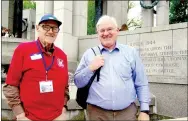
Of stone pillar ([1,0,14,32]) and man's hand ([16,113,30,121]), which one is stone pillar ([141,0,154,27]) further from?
man's hand ([16,113,30,121])

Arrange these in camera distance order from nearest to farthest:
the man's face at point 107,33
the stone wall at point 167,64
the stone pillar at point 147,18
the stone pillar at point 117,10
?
the man's face at point 107,33 < the stone wall at point 167,64 < the stone pillar at point 147,18 < the stone pillar at point 117,10

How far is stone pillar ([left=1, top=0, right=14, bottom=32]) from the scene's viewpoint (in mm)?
18962

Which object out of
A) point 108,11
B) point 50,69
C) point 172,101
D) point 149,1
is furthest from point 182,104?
point 108,11

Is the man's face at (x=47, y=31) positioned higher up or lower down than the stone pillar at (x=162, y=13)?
lower down

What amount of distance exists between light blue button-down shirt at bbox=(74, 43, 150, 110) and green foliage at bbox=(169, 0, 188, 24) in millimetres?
21373

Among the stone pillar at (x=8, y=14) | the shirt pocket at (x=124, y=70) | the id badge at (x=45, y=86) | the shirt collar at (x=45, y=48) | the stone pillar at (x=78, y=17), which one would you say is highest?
the stone pillar at (x=8, y=14)

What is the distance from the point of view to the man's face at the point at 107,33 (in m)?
3.27

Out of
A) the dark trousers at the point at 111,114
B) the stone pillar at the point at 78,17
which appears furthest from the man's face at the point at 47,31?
the stone pillar at the point at 78,17

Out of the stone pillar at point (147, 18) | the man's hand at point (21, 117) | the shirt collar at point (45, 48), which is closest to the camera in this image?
the man's hand at point (21, 117)

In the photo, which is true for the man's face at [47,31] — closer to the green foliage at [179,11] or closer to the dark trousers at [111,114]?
the dark trousers at [111,114]

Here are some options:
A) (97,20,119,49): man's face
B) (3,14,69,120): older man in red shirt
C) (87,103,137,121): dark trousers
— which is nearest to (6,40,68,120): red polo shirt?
(3,14,69,120): older man in red shirt

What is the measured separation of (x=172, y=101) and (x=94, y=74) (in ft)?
19.0

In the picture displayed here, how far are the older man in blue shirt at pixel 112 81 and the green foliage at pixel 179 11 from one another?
21388 millimetres

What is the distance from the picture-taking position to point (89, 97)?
132 inches
